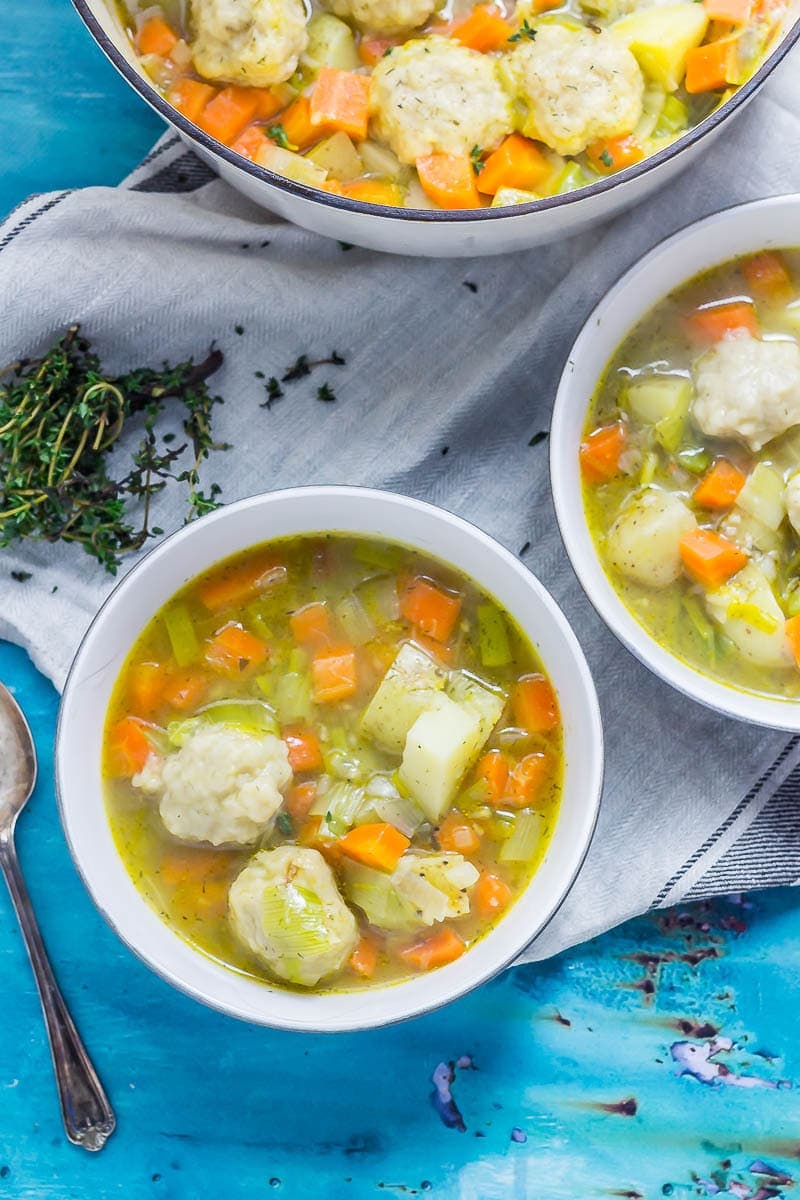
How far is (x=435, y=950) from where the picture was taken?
2.62m

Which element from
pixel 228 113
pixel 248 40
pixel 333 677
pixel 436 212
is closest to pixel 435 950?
pixel 333 677

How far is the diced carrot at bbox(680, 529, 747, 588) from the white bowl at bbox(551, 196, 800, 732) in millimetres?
175

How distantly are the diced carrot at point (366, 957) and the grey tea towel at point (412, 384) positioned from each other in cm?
45

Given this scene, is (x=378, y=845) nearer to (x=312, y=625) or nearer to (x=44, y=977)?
(x=312, y=625)

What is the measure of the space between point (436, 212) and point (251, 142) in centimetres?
60

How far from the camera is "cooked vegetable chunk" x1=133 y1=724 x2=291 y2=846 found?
2510 millimetres

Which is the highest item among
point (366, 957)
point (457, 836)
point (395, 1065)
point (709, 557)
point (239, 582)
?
point (239, 582)

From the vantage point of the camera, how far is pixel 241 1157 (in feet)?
9.89

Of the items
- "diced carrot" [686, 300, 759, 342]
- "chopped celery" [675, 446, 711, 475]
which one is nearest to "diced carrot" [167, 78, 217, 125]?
"diced carrot" [686, 300, 759, 342]

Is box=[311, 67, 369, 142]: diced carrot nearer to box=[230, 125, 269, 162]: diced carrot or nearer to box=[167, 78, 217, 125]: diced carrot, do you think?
box=[230, 125, 269, 162]: diced carrot

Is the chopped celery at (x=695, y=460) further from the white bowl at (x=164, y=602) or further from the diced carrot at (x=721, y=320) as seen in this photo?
the white bowl at (x=164, y=602)

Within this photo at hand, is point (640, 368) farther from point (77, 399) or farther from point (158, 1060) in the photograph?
point (158, 1060)

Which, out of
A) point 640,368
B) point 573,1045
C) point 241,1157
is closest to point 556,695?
point 640,368

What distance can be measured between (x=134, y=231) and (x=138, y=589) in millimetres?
929
